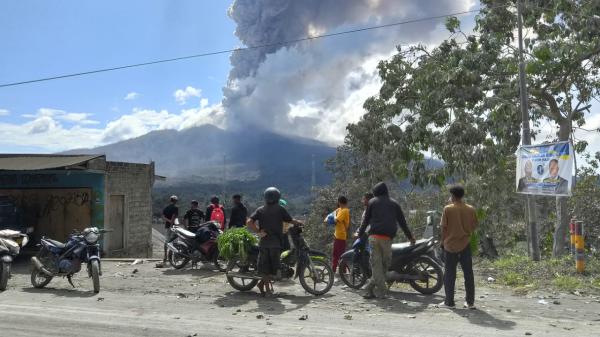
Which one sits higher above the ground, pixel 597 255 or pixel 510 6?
pixel 510 6

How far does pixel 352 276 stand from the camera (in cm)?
869

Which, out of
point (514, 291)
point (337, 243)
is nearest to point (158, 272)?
point (337, 243)

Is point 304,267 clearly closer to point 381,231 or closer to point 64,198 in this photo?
point 381,231

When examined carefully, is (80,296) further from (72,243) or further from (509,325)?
(509,325)

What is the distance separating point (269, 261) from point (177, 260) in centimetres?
420

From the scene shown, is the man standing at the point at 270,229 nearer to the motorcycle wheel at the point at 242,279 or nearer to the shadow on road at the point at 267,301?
the shadow on road at the point at 267,301

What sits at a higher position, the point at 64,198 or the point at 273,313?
the point at 64,198

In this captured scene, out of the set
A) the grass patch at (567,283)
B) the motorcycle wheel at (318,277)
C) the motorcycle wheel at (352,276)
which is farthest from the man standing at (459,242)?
the grass patch at (567,283)

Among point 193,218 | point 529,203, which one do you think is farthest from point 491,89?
point 193,218

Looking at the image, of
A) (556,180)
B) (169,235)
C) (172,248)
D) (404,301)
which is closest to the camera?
(404,301)

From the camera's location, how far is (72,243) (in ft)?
30.4

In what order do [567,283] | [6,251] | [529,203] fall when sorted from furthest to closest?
[529,203] → [6,251] → [567,283]

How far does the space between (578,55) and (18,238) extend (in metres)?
12.9

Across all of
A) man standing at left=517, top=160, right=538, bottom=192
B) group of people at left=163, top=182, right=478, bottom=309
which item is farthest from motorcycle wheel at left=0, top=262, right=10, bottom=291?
man standing at left=517, top=160, right=538, bottom=192
